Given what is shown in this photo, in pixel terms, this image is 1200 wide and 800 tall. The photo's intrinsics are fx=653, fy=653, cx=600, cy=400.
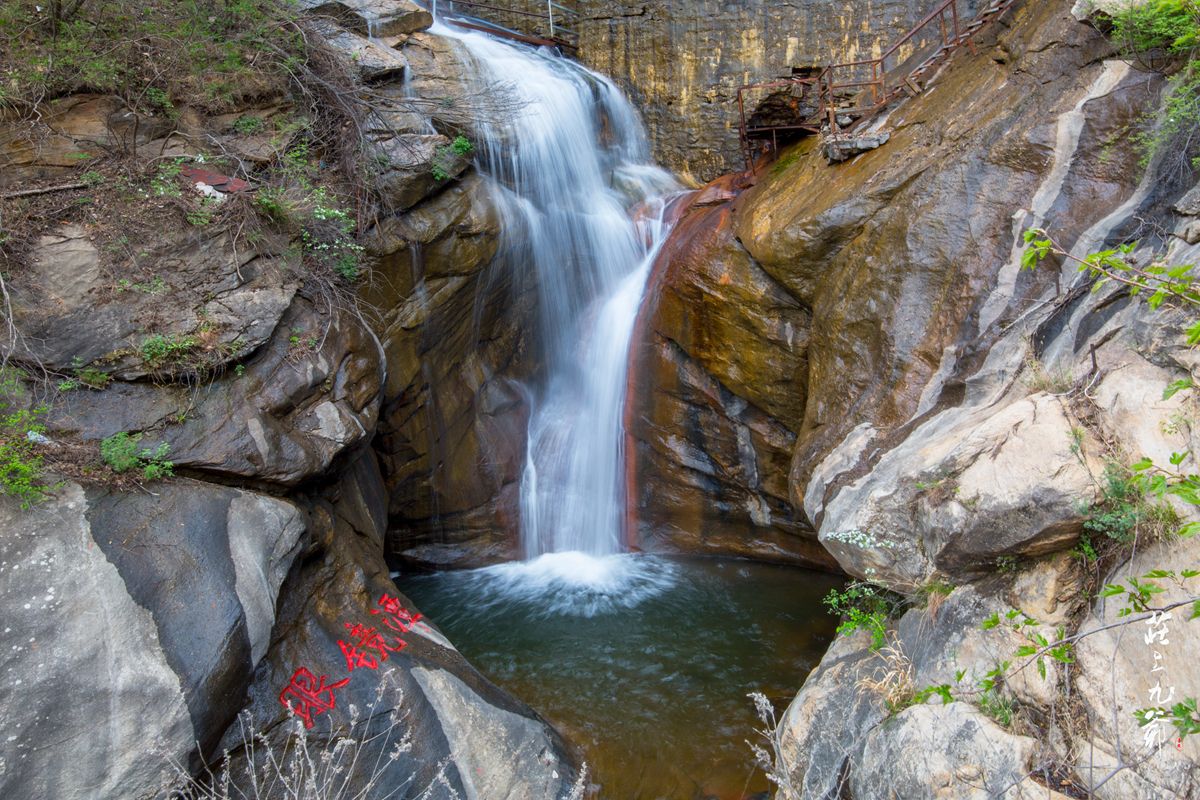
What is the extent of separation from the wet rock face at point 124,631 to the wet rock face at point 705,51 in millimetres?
9942

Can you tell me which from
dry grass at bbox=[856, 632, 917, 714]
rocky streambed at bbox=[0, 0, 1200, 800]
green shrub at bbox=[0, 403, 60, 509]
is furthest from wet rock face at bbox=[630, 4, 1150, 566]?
green shrub at bbox=[0, 403, 60, 509]

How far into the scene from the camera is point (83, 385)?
178 inches

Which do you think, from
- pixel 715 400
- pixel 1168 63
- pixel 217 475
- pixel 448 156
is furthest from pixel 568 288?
pixel 1168 63

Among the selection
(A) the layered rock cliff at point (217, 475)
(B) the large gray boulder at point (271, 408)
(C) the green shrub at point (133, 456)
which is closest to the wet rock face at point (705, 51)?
(A) the layered rock cliff at point (217, 475)

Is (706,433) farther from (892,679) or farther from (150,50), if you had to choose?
(150,50)

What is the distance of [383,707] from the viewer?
174 inches

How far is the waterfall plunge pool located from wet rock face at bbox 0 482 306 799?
90.9 inches

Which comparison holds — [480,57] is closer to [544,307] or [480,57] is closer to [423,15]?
[423,15]

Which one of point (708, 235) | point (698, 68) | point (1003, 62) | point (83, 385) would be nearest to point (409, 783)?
point (83, 385)

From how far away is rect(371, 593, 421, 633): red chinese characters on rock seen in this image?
5.09m

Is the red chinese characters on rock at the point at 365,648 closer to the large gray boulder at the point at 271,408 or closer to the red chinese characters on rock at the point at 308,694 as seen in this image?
the red chinese characters on rock at the point at 308,694

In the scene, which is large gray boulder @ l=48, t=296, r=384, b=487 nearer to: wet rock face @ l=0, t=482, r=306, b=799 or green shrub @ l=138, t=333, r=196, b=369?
green shrub @ l=138, t=333, r=196, b=369

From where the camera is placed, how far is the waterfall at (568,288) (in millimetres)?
8023

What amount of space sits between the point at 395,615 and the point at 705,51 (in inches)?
419
